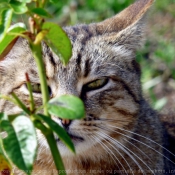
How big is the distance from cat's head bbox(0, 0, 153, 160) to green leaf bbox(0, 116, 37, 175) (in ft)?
2.84

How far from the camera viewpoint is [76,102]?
1.20 metres

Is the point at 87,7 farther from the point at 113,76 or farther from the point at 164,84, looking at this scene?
the point at 113,76

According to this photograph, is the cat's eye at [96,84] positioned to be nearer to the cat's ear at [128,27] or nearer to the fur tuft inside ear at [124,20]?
the cat's ear at [128,27]

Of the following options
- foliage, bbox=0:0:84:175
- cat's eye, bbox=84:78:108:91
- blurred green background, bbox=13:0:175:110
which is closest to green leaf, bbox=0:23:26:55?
foliage, bbox=0:0:84:175

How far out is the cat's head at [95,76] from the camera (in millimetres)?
2260

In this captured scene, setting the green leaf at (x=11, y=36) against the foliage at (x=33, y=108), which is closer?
the foliage at (x=33, y=108)

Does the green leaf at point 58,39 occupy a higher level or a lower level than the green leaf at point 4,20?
lower

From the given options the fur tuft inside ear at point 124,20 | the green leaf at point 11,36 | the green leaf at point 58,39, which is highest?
the fur tuft inside ear at point 124,20

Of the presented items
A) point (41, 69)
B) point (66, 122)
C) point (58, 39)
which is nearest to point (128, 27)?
point (66, 122)

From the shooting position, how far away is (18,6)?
128 cm

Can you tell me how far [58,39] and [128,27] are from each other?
51.7 inches

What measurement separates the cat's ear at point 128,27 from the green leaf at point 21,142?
1.50 meters

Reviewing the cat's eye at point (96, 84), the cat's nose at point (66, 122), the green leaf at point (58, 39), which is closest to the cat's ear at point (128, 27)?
the cat's eye at point (96, 84)

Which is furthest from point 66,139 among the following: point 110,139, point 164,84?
point 164,84
